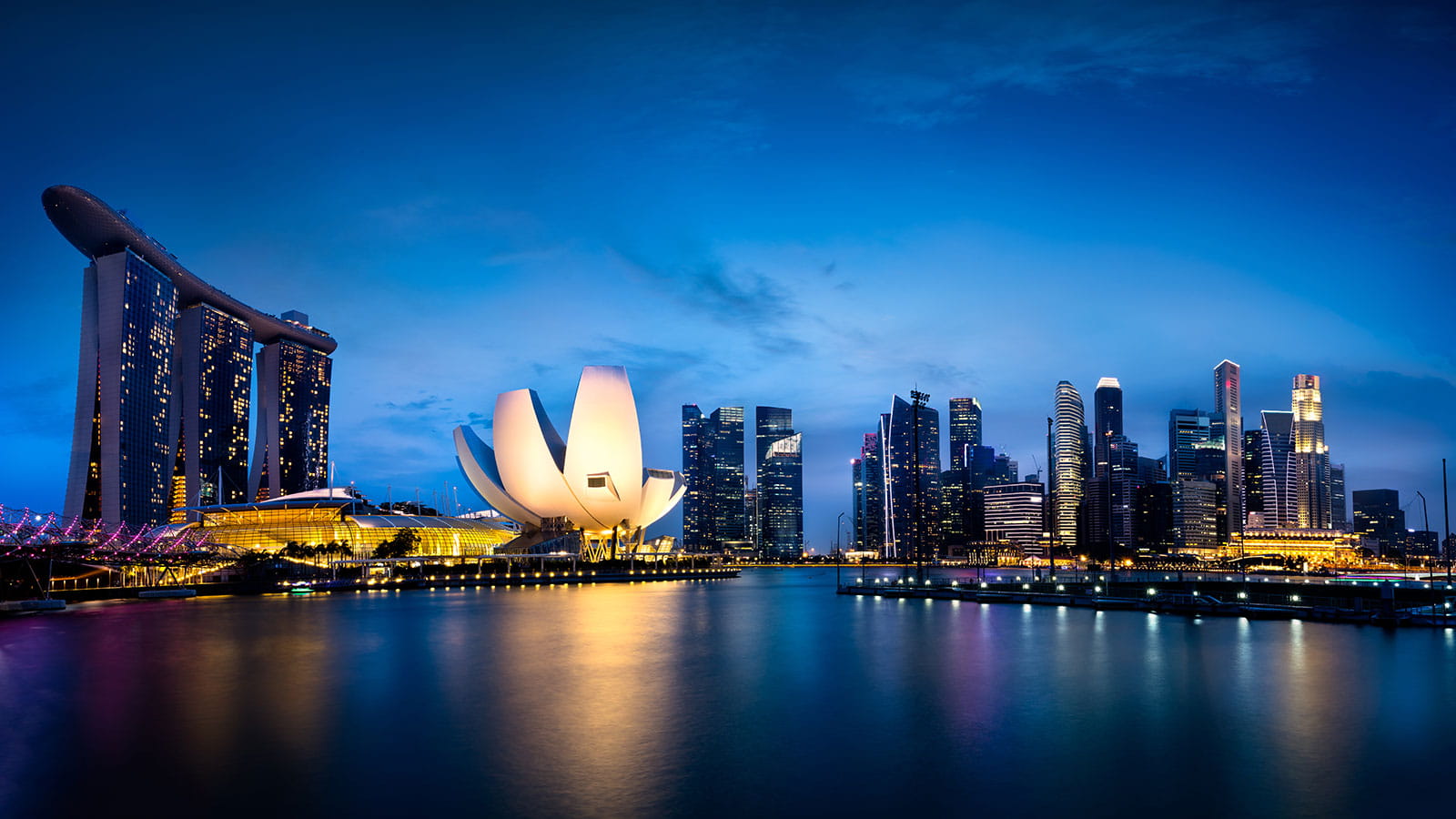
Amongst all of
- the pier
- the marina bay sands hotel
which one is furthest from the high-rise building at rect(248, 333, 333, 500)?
the pier

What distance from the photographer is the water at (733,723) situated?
32.8ft

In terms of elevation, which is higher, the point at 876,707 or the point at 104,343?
the point at 104,343

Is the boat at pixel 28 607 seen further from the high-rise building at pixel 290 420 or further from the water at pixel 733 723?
the high-rise building at pixel 290 420

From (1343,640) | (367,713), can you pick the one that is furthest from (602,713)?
(1343,640)

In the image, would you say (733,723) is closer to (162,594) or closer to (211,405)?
(162,594)

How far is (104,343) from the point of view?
7262 cm

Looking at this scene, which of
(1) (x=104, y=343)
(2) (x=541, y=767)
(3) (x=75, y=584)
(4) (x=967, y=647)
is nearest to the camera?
(2) (x=541, y=767)

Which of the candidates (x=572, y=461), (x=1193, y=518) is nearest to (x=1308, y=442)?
(x=1193, y=518)

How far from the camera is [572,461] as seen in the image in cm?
6919

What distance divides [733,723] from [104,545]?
43.2 meters

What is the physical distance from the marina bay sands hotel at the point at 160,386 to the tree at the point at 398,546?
18.8 m

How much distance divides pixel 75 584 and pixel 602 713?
51.0 metres

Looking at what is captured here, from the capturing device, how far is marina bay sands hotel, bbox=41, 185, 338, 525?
72500 mm

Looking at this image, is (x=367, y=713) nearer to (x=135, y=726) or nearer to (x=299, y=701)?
(x=299, y=701)
